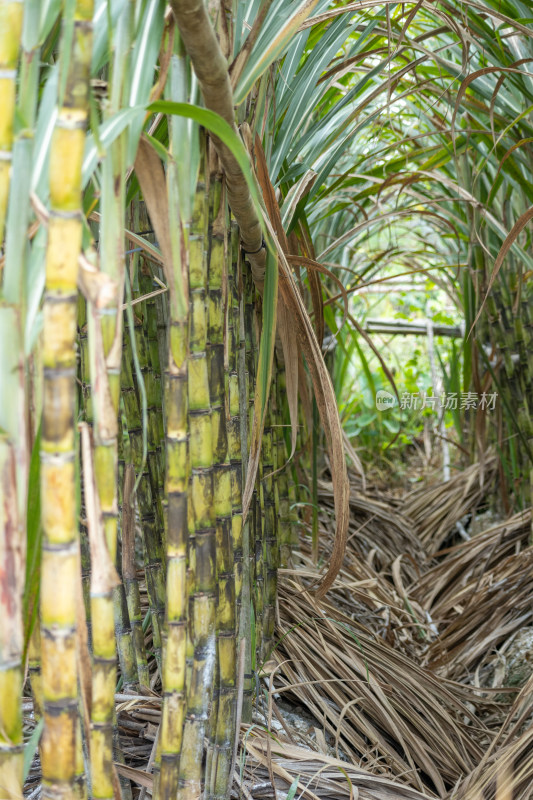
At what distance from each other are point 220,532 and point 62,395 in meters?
0.24

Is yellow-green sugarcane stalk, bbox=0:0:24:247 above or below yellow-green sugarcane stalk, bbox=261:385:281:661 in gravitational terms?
above

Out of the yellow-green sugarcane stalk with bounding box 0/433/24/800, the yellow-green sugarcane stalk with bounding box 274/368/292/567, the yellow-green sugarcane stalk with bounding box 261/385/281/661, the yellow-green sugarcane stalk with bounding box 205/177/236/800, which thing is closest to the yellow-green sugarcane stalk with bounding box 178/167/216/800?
the yellow-green sugarcane stalk with bounding box 205/177/236/800

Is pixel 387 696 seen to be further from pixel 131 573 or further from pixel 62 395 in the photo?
pixel 62 395

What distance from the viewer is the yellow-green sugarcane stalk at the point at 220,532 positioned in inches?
17.7

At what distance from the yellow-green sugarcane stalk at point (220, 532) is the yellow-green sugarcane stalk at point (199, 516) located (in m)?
0.04

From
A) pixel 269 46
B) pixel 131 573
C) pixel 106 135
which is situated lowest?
pixel 131 573

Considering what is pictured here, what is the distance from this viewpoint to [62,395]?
272 mm

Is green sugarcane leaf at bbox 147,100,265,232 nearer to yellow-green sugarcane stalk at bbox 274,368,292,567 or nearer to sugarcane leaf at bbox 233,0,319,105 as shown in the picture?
sugarcane leaf at bbox 233,0,319,105

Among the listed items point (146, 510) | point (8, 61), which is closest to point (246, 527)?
point (146, 510)

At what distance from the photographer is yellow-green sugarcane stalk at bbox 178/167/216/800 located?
40 centimetres

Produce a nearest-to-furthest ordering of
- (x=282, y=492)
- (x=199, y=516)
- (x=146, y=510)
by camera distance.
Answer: (x=199, y=516) → (x=146, y=510) → (x=282, y=492)

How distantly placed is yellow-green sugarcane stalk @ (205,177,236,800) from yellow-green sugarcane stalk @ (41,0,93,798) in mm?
178

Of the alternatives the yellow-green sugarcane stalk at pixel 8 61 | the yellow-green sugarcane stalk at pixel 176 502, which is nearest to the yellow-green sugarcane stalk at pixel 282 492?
the yellow-green sugarcane stalk at pixel 176 502

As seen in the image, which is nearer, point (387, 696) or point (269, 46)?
point (269, 46)
